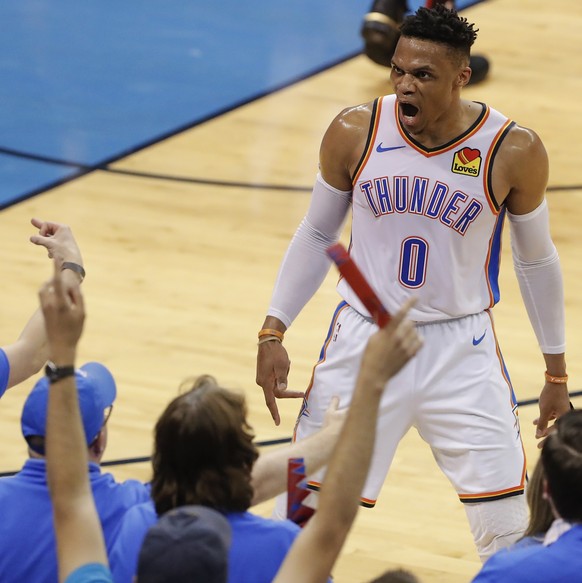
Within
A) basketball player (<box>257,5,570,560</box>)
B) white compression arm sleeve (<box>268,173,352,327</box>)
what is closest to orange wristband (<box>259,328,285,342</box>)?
white compression arm sleeve (<box>268,173,352,327</box>)

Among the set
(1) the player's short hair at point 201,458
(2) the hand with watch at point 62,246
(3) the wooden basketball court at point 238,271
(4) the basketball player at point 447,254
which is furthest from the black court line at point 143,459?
(1) the player's short hair at point 201,458

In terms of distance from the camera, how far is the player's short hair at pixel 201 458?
8.85 feet

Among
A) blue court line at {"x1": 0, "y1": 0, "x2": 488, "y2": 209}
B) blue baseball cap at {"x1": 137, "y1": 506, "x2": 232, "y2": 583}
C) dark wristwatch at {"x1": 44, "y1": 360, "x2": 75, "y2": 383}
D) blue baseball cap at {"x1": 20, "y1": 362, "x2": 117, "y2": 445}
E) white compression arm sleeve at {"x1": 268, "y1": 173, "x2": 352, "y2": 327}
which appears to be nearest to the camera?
blue baseball cap at {"x1": 137, "y1": 506, "x2": 232, "y2": 583}

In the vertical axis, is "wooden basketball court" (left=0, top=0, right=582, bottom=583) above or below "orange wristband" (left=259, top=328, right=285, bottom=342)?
below

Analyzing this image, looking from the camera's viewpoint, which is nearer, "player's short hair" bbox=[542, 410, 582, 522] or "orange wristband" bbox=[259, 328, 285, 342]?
"player's short hair" bbox=[542, 410, 582, 522]

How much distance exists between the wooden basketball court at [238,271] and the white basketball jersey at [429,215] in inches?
47.0

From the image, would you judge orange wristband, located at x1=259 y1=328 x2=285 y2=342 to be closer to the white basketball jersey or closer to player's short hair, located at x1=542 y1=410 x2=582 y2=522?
the white basketball jersey

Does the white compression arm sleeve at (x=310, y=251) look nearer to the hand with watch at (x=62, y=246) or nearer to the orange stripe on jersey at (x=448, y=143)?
the orange stripe on jersey at (x=448, y=143)

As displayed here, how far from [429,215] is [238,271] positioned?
3324 millimetres

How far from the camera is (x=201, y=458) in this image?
271 centimetres

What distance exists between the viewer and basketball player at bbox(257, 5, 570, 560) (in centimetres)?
390

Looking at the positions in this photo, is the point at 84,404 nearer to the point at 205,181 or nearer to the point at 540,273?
the point at 540,273

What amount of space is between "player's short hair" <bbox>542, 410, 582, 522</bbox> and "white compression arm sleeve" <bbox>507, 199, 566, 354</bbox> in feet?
3.87

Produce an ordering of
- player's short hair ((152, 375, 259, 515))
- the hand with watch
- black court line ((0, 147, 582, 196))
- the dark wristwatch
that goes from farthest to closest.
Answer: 1. black court line ((0, 147, 582, 196))
2. the hand with watch
3. player's short hair ((152, 375, 259, 515))
4. the dark wristwatch
